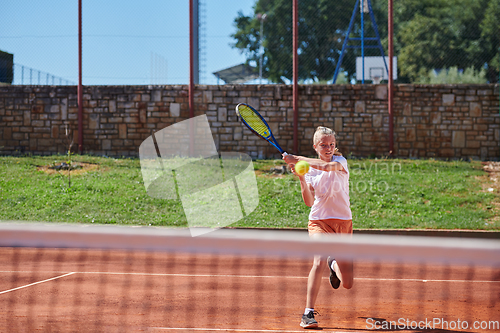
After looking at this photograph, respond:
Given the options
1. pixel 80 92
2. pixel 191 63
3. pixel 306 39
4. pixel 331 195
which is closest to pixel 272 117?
pixel 191 63

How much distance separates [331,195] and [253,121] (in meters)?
1.47

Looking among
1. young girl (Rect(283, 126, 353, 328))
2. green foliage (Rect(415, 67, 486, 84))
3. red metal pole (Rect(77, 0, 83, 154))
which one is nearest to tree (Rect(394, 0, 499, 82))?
green foliage (Rect(415, 67, 486, 84))

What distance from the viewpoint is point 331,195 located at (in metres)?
4.23

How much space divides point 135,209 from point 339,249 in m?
8.83

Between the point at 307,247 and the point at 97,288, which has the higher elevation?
the point at 307,247

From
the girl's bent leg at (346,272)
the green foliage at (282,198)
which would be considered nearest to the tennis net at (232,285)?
the girl's bent leg at (346,272)

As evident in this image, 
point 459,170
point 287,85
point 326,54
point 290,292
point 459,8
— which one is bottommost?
point 290,292

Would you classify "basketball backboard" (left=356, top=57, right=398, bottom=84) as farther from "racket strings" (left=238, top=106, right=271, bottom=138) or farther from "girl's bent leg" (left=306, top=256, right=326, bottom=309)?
"girl's bent leg" (left=306, top=256, right=326, bottom=309)

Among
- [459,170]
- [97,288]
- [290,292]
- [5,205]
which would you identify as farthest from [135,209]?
[459,170]

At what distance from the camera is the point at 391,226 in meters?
9.77

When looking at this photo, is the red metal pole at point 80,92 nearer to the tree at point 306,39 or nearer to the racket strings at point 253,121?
the tree at point 306,39

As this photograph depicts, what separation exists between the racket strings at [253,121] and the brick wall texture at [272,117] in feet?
27.9

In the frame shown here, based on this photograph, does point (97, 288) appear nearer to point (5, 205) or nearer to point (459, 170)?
point (5, 205)

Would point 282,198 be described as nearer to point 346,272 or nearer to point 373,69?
point 346,272
